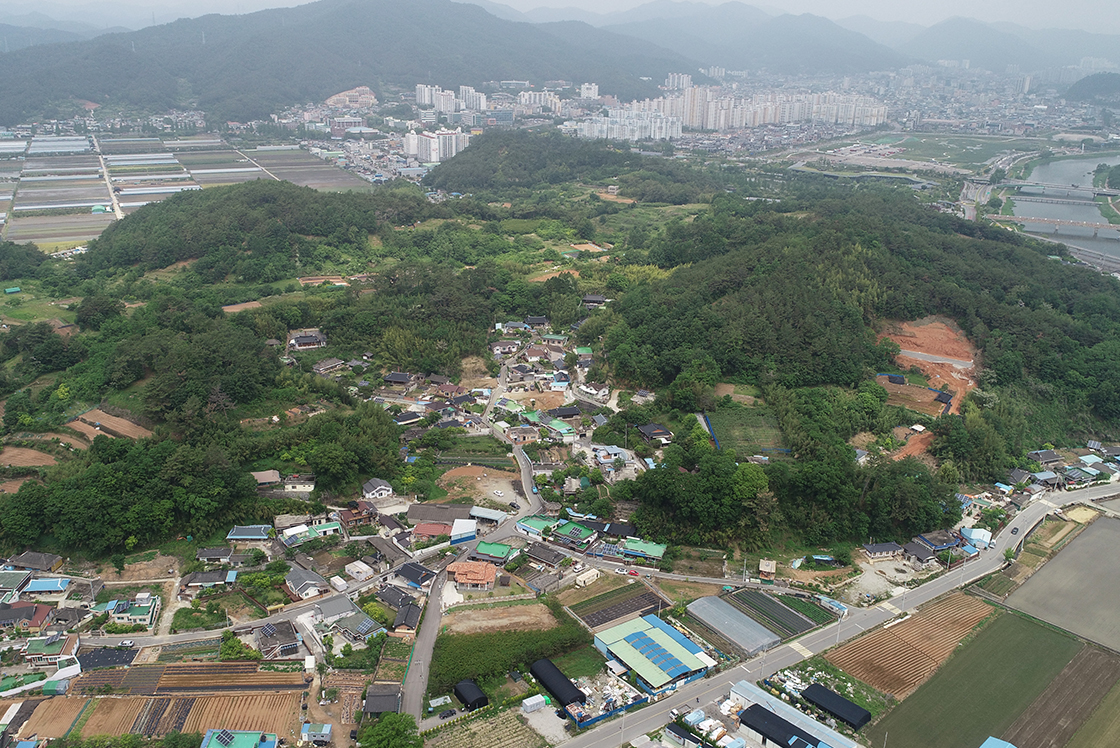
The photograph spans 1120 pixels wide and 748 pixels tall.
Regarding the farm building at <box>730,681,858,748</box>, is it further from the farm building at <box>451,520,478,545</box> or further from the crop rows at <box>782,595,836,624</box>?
the farm building at <box>451,520,478,545</box>

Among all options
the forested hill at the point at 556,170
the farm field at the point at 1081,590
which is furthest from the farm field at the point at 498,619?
the forested hill at the point at 556,170

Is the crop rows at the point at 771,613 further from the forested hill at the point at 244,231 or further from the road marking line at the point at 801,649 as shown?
the forested hill at the point at 244,231

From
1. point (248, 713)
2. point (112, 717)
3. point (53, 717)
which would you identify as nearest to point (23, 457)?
point (53, 717)

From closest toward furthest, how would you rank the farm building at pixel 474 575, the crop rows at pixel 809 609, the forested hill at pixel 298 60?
the crop rows at pixel 809 609, the farm building at pixel 474 575, the forested hill at pixel 298 60

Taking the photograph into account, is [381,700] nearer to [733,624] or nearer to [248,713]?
[248,713]

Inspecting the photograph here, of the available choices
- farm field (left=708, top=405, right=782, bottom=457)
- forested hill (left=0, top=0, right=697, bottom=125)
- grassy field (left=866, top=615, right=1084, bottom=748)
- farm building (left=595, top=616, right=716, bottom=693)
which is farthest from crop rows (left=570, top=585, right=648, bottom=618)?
forested hill (left=0, top=0, right=697, bottom=125)
